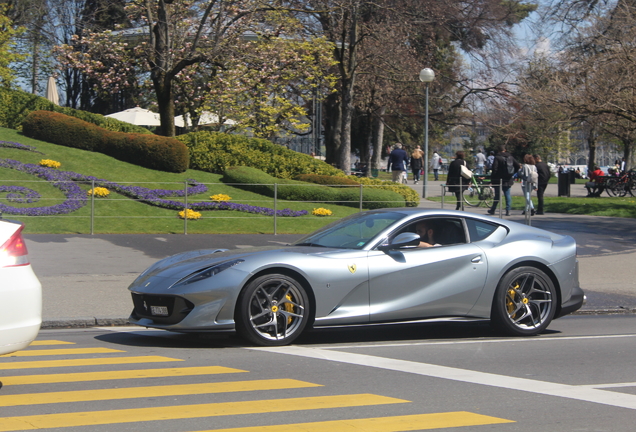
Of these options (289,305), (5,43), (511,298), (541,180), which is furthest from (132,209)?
(5,43)

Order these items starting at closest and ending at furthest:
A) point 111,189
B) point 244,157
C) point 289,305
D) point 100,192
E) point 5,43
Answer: point 289,305 → point 100,192 → point 111,189 → point 244,157 → point 5,43

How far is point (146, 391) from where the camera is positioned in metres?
5.66

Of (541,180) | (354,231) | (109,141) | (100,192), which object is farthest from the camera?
(109,141)

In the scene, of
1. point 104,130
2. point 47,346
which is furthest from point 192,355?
point 104,130

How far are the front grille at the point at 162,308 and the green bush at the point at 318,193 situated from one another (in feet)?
45.5

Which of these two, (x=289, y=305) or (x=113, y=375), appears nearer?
(x=113, y=375)

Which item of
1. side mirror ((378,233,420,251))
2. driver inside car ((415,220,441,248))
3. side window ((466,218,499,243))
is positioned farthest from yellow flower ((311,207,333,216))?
side mirror ((378,233,420,251))

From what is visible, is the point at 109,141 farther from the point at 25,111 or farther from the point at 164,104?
the point at 25,111

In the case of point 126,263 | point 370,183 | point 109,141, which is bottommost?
point 126,263

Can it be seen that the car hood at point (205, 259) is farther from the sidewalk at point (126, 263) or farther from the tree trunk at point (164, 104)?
the tree trunk at point (164, 104)

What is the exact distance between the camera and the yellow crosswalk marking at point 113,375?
6.00 meters

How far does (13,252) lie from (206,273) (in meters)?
2.09

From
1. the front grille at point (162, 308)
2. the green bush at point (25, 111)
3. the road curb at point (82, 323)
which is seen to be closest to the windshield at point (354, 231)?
the front grille at point (162, 308)

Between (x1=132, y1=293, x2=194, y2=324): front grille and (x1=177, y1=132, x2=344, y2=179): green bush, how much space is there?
18.9 m
